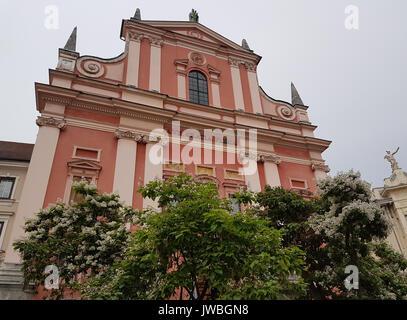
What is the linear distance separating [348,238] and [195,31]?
16.6m

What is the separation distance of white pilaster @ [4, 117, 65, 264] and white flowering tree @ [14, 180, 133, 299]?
72.7 inches

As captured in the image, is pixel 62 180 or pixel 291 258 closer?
pixel 291 258

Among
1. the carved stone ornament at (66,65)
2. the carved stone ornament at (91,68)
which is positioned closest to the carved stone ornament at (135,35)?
the carved stone ornament at (91,68)

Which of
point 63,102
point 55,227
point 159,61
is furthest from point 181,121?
point 55,227

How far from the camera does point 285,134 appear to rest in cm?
1730

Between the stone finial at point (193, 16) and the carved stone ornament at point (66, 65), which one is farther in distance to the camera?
the stone finial at point (193, 16)

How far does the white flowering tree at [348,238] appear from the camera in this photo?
8023mm

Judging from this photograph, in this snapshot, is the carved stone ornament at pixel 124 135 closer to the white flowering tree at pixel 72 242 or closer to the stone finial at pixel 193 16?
the white flowering tree at pixel 72 242

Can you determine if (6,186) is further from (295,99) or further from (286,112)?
(295,99)

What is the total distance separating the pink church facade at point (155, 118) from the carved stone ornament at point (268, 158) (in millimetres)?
57

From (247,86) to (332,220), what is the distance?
12420 millimetres

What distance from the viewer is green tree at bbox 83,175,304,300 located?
5.86 metres

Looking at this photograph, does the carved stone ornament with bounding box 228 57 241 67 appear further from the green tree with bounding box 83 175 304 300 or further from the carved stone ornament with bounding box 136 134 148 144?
the green tree with bounding box 83 175 304 300
